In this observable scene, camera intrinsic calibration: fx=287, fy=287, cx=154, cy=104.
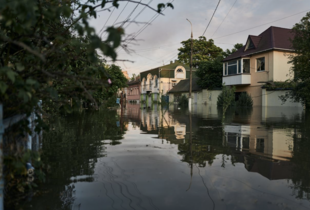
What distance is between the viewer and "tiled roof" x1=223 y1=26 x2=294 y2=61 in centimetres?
2887

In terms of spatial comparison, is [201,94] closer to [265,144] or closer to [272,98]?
[272,98]

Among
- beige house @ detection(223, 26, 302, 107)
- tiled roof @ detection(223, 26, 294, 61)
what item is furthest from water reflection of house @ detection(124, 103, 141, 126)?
tiled roof @ detection(223, 26, 294, 61)

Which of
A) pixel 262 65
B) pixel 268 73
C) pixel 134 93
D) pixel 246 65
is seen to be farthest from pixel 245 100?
pixel 134 93

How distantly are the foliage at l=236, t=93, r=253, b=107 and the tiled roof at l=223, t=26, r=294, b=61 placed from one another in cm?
454

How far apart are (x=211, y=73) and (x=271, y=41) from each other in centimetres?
1084

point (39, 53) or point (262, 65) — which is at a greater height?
point (262, 65)

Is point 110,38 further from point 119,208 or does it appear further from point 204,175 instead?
point 204,175

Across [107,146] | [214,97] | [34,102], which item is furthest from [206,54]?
[34,102]

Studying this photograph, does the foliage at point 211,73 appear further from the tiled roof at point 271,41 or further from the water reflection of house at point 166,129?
the water reflection of house at point 166,129

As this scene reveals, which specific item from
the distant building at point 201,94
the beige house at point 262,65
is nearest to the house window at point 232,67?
the beige house at point 262,65

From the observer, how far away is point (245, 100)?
3064cm

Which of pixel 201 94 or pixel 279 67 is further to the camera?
pixel 201 94

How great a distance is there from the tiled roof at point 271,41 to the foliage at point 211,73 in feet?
16.6

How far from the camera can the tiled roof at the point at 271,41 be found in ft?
94.7
